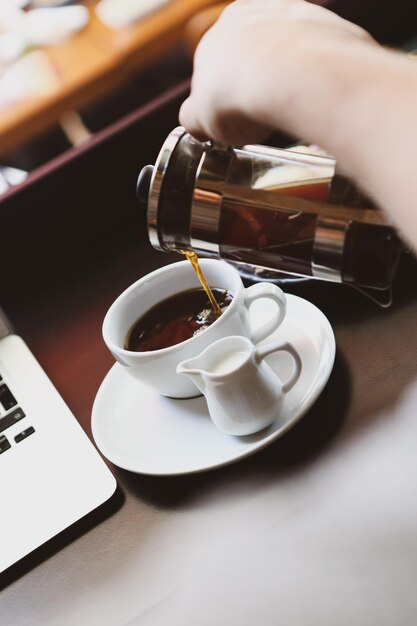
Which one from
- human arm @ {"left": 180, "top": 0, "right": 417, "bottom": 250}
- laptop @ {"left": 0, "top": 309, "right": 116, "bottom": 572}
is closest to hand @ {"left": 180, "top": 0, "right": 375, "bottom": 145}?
human arm @ {"left": 180, "top": 0, "right": 417, "bottom": 250}

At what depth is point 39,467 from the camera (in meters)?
0.72

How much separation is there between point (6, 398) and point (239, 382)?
0.32 metres

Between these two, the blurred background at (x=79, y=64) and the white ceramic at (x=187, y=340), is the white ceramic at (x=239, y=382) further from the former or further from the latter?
the blurred background at (x=79, y=64)

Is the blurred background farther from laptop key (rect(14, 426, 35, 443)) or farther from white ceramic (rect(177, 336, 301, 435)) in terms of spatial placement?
white ceramic (rect(177, 336, 301, 435))

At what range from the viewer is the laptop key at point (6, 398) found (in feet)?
2.61

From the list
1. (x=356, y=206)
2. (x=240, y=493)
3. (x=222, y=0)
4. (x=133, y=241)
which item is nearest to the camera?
(x=356, y=206)

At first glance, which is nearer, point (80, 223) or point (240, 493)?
point (240, 493)

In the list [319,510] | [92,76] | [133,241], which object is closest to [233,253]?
[319,510]

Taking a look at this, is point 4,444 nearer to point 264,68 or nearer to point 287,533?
point 287,533

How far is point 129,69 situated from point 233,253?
3.31ft

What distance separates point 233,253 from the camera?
58 cm

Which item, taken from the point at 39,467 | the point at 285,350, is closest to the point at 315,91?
the point at 285,350

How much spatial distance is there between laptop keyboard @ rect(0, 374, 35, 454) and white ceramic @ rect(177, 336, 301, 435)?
0.74 ft

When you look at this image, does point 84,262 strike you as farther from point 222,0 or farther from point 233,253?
point 222,0
